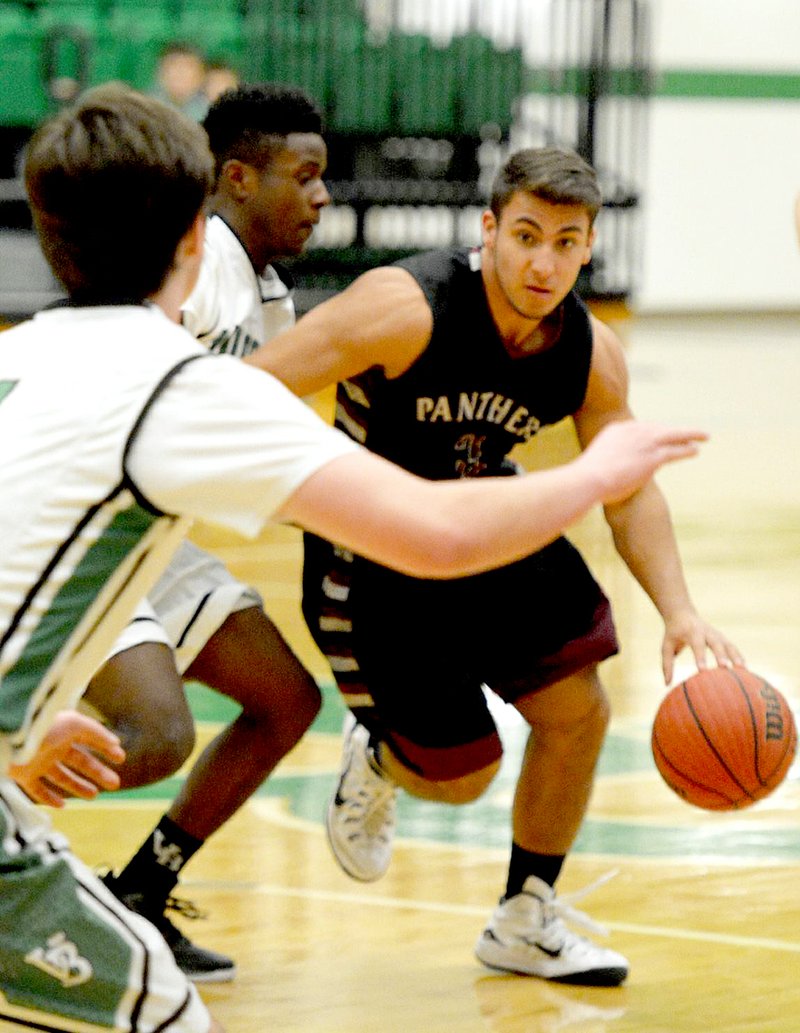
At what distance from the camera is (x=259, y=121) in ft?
13.7

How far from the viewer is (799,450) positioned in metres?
11.4

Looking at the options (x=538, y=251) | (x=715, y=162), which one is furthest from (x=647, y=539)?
(x=715, y=162)

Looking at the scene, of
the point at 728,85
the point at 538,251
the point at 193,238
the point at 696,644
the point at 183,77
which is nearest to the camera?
the point at 193,238

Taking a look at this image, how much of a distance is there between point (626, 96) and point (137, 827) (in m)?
14.4

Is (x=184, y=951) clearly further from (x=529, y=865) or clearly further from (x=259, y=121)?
(x=259, y=121)

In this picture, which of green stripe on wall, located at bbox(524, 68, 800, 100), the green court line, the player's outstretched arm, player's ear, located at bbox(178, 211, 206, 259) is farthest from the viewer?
green stripe on wall, located at bbox(524, 68, 800, 100)

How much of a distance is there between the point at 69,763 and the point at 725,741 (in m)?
1.47

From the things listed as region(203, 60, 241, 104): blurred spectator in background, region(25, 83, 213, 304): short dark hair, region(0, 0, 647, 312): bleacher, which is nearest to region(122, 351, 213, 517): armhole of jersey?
region(25, 83, 213, 304): short dark hair

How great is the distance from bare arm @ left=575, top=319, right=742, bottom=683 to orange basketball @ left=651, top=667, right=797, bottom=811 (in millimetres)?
144

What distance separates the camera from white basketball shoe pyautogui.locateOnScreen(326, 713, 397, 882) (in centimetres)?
409

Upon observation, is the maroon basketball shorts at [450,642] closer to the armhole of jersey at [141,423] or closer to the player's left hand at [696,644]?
the player's left hand at [696,644]

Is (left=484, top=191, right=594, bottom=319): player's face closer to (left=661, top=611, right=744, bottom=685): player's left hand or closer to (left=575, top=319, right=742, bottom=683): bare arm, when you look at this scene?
(left=575, top=319, right=742, bottom=683): bare arm

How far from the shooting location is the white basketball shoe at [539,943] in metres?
3.73

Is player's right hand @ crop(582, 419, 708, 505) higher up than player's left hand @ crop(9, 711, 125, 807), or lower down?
higher up
